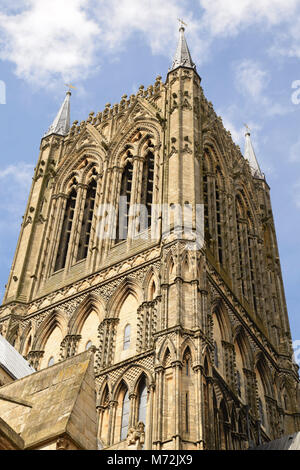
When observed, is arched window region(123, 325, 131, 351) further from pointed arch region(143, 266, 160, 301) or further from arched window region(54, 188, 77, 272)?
arched window region(54, 188, 77, 272)

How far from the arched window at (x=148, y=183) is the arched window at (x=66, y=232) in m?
3.99

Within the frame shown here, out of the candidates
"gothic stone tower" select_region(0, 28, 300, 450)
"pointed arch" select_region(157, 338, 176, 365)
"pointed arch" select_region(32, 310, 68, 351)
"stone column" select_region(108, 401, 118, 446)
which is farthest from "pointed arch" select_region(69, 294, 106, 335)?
"pointed arch" select_region(157, 338, 176, 365)

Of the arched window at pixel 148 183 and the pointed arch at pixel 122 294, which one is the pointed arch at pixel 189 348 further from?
the arched window at pixel 148 183

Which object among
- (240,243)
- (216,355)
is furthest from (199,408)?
(240,243)

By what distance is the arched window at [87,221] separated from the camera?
35219 mm

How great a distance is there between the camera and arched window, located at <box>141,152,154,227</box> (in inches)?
1362

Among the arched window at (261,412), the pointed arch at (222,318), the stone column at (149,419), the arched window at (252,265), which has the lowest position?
the stone column at (149,419)

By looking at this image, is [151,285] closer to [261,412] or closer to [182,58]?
[261,412]

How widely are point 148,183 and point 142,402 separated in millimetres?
12784

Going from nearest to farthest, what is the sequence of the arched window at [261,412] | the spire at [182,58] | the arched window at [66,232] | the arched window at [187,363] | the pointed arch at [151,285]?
the arched window at [187,363]
the pointed arch at [151,285]
the arched window at [261,412]
the arched window at [66,232]
the spire at [182,58]

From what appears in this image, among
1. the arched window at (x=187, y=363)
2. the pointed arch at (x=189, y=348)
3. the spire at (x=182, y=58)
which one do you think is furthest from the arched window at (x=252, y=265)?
the arched window at (x=187, y=363)

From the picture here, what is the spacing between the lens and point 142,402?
25.8m

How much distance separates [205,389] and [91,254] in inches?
406
